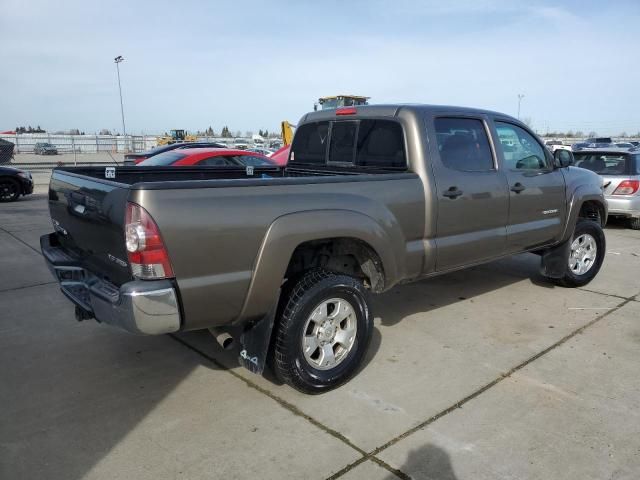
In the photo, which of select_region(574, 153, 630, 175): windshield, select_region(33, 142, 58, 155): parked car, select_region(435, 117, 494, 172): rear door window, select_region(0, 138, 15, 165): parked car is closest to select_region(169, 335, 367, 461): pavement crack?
select_region(435, 117, 494, 172): rear door window

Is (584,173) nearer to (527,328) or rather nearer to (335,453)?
(527,328)

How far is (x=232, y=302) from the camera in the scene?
9.83ft

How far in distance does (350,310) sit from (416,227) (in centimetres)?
85

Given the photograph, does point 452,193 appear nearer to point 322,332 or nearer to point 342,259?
point 342,259

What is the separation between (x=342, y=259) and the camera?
12.8ft

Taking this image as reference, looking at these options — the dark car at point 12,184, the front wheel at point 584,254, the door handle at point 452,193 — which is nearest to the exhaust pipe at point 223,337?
the door handle at point 452,193

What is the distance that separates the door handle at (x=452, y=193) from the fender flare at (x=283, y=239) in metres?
0.92

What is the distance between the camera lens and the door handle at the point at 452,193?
4079 millimetres

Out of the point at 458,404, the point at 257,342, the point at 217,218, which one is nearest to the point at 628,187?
the point at 458,404

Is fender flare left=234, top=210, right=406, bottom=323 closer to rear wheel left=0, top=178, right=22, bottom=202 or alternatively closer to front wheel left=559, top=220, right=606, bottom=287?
front wheel left=559, top=220, right=606, bottom=287

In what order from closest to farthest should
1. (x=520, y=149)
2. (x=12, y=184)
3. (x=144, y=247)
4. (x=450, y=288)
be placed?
(x=144, y=247) → (x=520, y=149) → (x=450, y=288) → (x=12, y=184)

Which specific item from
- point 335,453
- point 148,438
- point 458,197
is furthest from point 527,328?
point 148,438

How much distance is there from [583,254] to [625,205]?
184 inches

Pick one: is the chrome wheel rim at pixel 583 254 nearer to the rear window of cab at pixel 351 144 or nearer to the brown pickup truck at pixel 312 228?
the brown pickup truck at pixel 312 228
